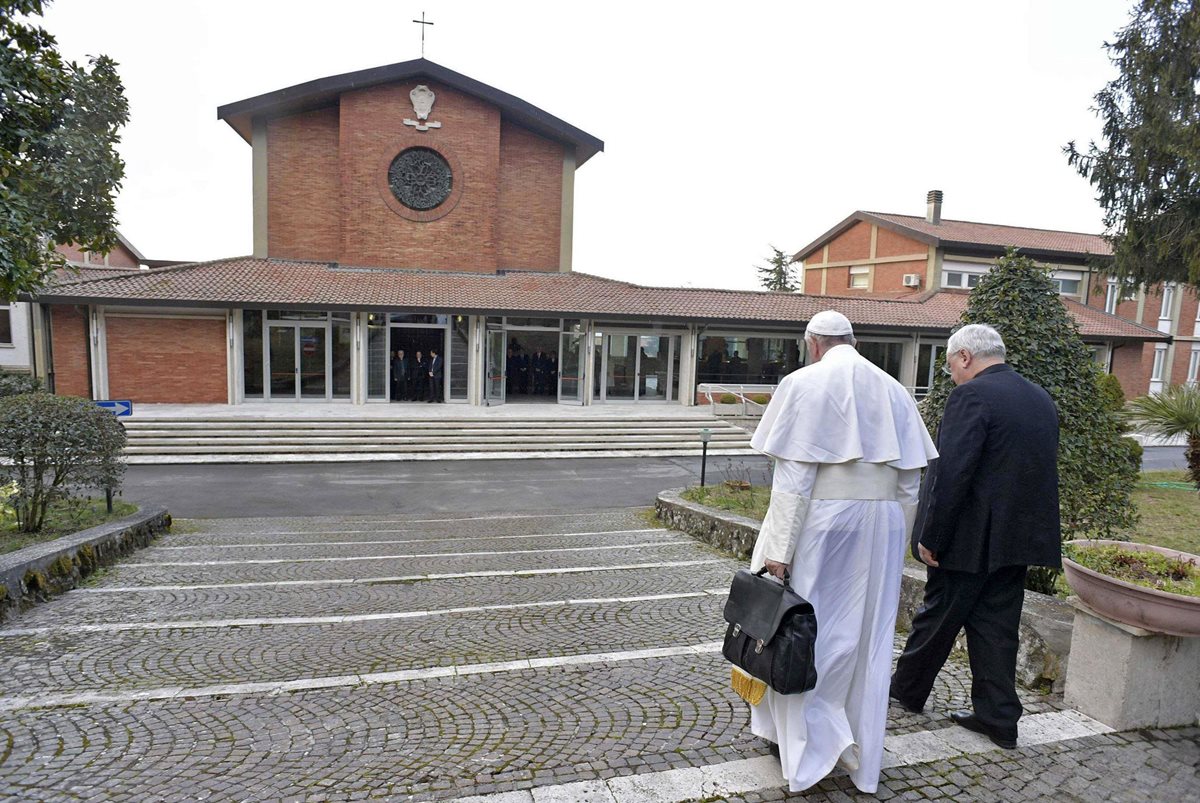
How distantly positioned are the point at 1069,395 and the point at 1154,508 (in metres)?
7.11

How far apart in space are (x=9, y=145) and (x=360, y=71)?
A: 2045cm

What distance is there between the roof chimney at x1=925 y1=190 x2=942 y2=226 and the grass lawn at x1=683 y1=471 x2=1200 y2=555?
23.3m

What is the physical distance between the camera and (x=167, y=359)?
21484 mm

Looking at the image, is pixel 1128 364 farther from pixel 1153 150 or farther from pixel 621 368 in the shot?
pixel 621 368

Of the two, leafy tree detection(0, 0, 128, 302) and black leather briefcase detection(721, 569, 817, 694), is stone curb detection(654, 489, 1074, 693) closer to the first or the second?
black leather briefcase detection(721, 569, 817, 694)

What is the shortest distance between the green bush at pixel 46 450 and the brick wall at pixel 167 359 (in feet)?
49.6

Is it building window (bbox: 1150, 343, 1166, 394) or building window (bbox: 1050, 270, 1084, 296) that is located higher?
building window (bbox: 1050, 270, 1084, 296)

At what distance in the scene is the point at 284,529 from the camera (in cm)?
959

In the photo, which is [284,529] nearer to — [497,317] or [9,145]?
[9,145]

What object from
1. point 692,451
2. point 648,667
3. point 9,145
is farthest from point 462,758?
point 692,451

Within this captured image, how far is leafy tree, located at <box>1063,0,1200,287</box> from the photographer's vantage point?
1641 cm

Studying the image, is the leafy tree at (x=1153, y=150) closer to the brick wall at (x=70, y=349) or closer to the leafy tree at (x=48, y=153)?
the leafy tree at (x=48, y=153)

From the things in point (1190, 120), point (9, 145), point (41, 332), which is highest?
point (1190, 120)

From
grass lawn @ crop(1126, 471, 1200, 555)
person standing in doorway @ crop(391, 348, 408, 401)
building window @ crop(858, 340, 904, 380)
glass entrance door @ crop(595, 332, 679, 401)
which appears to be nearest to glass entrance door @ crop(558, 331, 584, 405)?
glass entrance door @ crop(595, 332, 679, 401)
